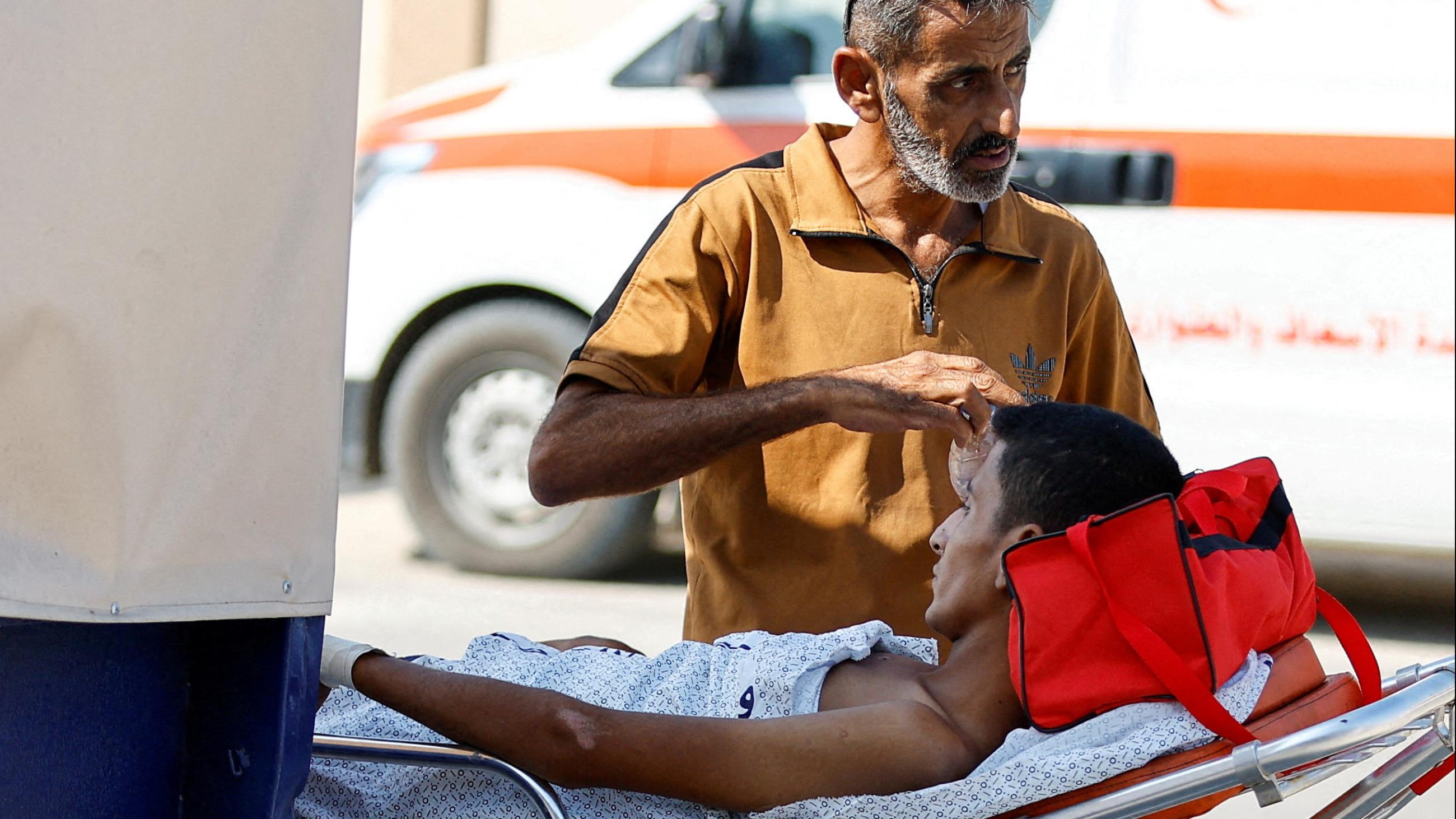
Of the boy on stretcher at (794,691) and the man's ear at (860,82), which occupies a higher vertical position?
the man's ear at (860,82)

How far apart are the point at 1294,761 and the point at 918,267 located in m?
1.15

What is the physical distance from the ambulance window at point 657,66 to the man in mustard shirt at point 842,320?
2.82m

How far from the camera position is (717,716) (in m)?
2.01

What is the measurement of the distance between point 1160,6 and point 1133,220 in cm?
65

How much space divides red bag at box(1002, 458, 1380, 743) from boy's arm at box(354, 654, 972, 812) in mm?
153

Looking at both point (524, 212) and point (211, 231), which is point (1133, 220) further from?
point (211, 231)

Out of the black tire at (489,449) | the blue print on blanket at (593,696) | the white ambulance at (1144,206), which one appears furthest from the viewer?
the black tire at (489,449)

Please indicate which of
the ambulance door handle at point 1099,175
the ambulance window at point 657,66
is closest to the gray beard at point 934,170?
the ambulance door handle at point 1099,175

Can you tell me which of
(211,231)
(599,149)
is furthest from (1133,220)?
(211,231)

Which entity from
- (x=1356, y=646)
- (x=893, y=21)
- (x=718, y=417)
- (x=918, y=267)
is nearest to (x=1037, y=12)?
(x=893, y=21)

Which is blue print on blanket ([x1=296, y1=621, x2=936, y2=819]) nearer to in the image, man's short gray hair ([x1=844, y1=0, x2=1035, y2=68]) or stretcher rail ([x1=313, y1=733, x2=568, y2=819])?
stretcher rail ([x1=313, y1=733, x2=568, y2=819])

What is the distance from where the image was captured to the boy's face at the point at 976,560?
2031 millimetres

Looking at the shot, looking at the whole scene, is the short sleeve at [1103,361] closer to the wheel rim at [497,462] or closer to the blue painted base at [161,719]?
the blue painted base at [161,719]

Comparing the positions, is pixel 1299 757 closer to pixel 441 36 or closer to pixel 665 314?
pixel 665 314
